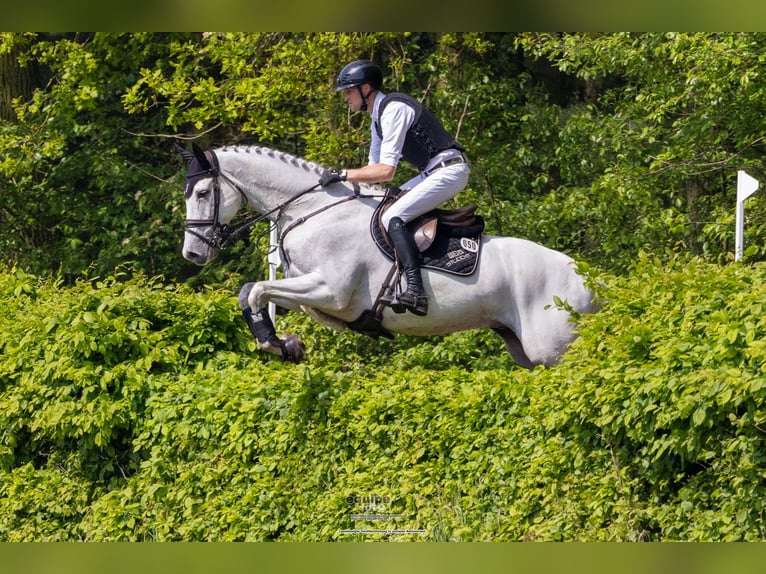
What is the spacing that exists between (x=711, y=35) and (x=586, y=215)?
8.09 ft

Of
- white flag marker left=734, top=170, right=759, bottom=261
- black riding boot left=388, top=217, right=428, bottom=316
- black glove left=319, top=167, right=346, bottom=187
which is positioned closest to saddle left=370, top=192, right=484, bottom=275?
black riding boot left=388, top=217, right=428, bottom=316

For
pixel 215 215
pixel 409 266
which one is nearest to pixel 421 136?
pixel 409 266

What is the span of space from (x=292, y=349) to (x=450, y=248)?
1.35 metres

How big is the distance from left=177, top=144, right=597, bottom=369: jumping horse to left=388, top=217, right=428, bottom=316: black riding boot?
0.34 ft

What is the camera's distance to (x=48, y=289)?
35.1 feet

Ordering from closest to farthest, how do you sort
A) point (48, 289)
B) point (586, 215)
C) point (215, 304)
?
point (215, 304) → point (48, 289) → point (586, 215)

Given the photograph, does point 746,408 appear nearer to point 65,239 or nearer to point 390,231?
point 390,231

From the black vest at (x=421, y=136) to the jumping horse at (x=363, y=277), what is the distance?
424 millimetres

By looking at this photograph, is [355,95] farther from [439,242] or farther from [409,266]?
[409,266]

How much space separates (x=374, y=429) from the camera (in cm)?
789

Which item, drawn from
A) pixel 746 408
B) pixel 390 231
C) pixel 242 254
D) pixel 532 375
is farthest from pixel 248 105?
pixel 746 408

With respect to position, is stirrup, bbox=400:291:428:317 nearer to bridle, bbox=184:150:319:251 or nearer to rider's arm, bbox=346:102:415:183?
rider's arm, bbox=346:102:415:183

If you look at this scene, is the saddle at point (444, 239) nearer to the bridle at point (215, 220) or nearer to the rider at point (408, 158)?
the rider at point (408, 158)

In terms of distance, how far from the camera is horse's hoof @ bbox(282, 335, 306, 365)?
28.7 ft
